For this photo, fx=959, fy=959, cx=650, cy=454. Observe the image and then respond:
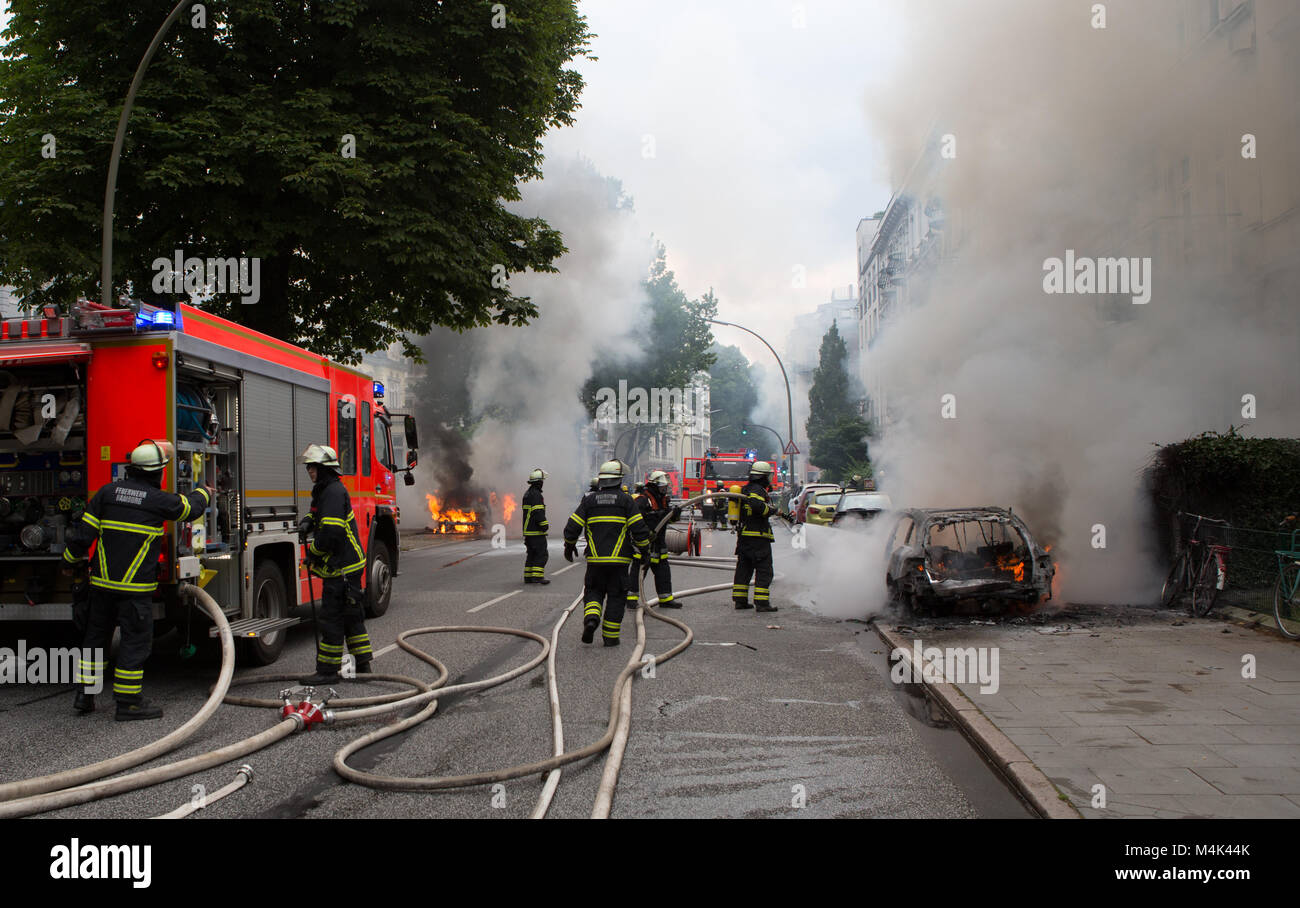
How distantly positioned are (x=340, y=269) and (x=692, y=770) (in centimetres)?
1178

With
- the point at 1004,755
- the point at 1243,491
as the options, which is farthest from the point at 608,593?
the point at 1243,491

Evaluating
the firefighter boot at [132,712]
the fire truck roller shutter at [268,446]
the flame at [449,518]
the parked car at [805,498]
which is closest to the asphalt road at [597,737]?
the firefighter boot at [132,712]

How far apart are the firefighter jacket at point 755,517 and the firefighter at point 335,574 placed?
4.67 meters

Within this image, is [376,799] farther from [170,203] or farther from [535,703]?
[170,203]

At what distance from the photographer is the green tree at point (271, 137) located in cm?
1223

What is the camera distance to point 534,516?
1370 cm

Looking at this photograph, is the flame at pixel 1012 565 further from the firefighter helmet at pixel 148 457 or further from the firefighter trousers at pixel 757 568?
the firefighter helmet at pixel 148 457

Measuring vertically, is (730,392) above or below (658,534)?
above

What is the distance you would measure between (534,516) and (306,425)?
546 cm

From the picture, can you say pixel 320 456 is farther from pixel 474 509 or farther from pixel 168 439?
pixel 474 509

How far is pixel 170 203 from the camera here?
13.0 metres

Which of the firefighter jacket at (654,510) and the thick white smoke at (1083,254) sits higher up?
the thick white smoke at (1083,254)

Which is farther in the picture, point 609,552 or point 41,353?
point 609,552

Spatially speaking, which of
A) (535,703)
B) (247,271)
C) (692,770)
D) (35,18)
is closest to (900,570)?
(535,703)
